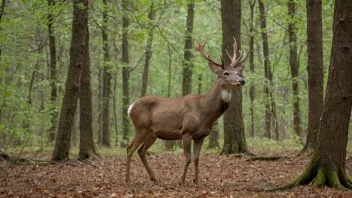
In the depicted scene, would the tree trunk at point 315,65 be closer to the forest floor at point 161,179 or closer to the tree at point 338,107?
the forest floor at point 161,179

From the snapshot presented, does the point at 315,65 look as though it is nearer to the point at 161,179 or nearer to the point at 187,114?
the point at 187,114

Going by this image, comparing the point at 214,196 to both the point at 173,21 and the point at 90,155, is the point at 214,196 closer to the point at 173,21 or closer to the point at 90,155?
the point at 90,155

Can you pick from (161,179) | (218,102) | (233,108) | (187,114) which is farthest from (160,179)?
(233,108)

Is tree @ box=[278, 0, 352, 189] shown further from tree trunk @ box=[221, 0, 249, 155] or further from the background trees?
tree trunk @ box=[221, 0, 249, 155]

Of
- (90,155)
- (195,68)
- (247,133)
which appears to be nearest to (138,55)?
(247,133)

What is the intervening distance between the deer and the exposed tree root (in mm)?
2123

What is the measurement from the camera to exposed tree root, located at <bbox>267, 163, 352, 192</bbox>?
21.5ft

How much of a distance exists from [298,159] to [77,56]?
6.53 m

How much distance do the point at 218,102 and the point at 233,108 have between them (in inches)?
198

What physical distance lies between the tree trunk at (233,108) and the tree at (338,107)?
6.65m

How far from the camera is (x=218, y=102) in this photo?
8680 mm

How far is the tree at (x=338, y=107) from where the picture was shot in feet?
21.6

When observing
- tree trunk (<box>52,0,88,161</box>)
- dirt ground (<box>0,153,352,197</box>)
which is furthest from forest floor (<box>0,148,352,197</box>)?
tree trunk (<box>52,0,88,161</box>)

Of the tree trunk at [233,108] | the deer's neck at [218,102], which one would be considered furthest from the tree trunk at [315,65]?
the deer's neck at [218,102]
